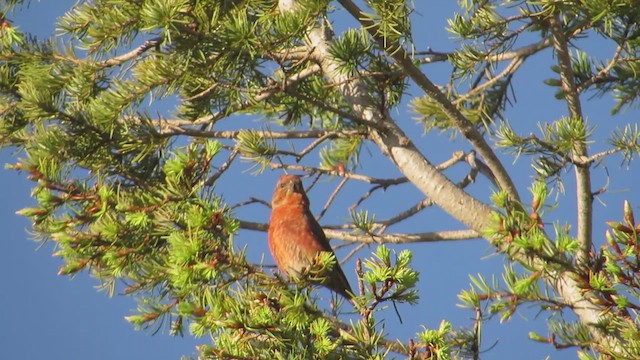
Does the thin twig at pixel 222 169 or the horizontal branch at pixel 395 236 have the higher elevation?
the thin twig at pixel 222 169

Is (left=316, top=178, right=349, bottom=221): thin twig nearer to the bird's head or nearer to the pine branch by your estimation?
the bird's head

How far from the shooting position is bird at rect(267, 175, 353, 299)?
409 centimetres

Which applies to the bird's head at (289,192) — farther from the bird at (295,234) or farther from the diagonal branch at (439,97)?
the diagonal branch at (439,97)

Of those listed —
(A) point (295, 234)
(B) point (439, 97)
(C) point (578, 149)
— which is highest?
(B) point (439, 97)

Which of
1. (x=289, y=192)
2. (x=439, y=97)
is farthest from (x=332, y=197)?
(x=439, y=97)

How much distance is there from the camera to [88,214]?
3283mm

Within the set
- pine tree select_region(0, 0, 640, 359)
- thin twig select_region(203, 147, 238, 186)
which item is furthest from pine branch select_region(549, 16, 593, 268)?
thin twig select_region(203, 147, 238, 186)

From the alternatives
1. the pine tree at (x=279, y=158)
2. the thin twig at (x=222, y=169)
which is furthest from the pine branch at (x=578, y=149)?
the thin twig at (x=222, y=169)

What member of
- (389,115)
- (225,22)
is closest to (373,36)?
(225,22)

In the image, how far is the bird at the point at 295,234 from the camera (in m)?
4.09

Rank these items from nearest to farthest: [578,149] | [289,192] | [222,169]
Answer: [578,149], [222,169], [289,192]

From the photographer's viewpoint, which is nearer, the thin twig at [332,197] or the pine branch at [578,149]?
the pine branch at [578,149]

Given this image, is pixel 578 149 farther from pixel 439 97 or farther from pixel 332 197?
pixel 332 197

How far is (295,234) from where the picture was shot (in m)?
4.14
